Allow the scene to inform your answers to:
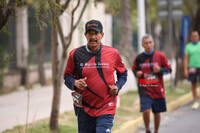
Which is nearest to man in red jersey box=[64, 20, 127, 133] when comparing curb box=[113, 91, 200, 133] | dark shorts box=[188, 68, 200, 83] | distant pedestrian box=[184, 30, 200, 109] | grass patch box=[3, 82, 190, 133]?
grass patch box=[3, 82, 190, 133]

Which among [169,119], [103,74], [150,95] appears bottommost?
[169,119]

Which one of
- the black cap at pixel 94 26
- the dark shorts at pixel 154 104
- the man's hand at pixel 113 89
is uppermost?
the black cap at pixel 94 26

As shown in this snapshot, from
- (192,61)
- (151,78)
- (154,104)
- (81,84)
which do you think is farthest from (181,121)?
(81,84)

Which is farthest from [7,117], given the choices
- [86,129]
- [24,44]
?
[24,44]

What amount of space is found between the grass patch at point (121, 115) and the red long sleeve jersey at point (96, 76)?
1.06m

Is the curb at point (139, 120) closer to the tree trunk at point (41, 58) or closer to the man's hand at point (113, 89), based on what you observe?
the man's hand at point (113, 89)

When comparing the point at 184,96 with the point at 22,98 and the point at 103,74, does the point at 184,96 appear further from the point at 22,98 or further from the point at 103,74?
the point at 103,74

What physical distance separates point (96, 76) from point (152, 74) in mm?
2913

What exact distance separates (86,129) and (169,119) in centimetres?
563

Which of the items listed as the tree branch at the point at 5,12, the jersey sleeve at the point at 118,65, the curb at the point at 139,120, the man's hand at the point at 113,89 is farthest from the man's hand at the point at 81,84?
the curb at the point at 139,120

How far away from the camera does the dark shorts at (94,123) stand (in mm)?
4785

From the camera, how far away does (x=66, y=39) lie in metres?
7.70

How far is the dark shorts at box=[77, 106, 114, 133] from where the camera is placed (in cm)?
479

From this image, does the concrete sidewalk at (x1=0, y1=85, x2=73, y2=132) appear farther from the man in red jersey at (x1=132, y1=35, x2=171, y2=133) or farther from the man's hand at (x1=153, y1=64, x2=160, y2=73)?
the man's hand at (x1=153, y1=64, x2=160, y2=73)
